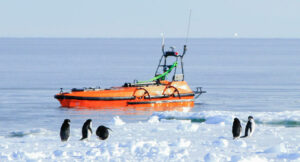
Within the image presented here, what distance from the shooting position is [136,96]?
1399 inches

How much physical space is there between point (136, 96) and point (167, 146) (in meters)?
19.3

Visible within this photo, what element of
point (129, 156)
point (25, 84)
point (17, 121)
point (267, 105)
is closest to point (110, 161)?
point (129, 156)

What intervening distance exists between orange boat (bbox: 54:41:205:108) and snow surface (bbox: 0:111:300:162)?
12.7 meters

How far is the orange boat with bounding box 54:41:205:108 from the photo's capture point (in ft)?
113

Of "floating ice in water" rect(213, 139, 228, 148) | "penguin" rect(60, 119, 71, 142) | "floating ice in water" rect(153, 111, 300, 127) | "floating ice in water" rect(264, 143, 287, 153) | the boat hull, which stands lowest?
"floating ice in water" rect(264, 143, 287, 153)

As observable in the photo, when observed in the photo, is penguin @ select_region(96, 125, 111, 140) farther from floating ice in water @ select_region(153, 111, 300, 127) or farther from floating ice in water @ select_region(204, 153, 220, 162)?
floating ice in water @ select_region(153, 111, 300, 127)

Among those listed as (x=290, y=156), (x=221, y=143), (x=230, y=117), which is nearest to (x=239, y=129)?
(x=221, y=143)

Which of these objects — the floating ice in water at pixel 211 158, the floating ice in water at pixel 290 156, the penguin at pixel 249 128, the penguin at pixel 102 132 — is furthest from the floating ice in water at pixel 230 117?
the floating ice in water at pixel 211 158

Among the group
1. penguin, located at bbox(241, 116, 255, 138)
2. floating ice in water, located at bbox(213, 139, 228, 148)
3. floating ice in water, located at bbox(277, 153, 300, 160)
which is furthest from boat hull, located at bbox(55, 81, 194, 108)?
floating ice in water, located at bbox(277, 153, 300, 160)

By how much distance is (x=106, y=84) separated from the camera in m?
60.3

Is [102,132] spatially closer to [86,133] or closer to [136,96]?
[86,133]

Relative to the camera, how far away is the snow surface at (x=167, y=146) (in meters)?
15.0

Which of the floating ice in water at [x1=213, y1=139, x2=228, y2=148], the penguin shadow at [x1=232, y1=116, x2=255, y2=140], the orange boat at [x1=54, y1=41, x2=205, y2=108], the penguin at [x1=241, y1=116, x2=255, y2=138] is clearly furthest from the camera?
the orange boat at [x1=54, y1=41, x2=205, y2=108]

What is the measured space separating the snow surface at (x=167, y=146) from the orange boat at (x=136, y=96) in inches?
500
